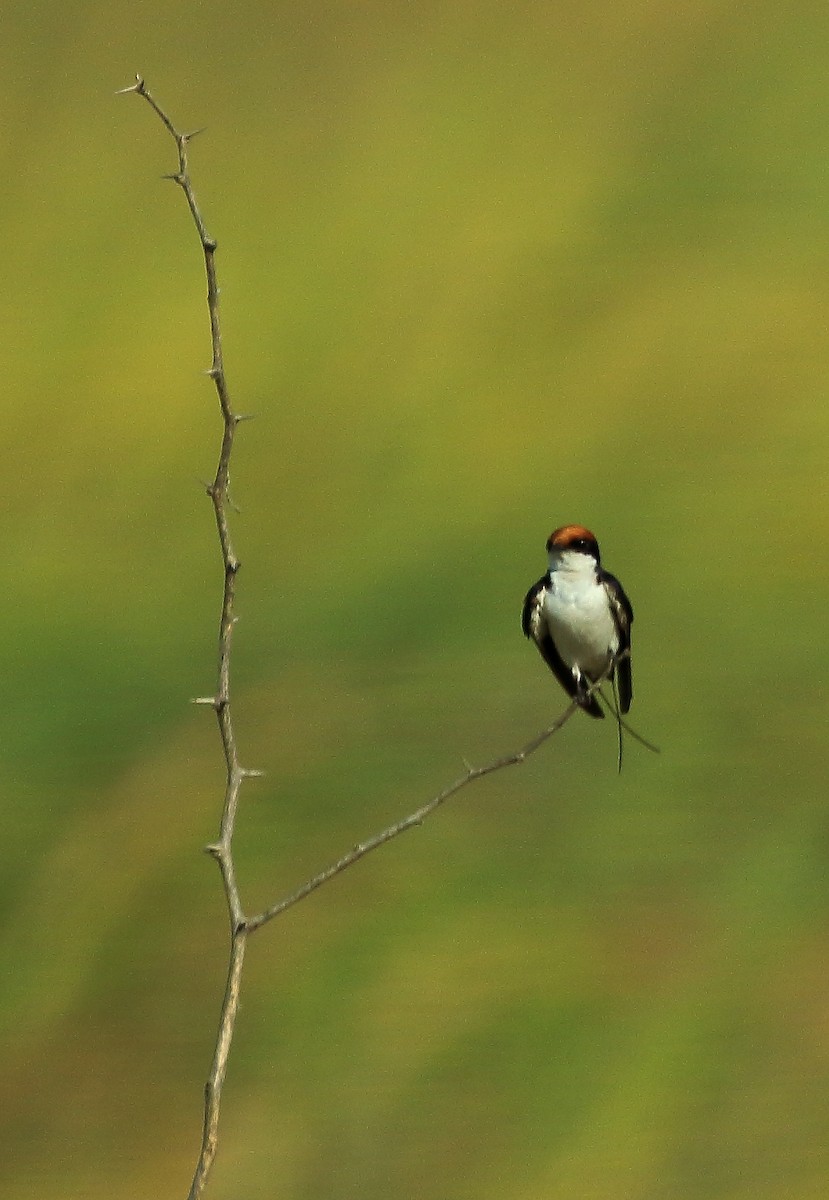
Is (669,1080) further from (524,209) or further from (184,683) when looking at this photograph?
(524,209)

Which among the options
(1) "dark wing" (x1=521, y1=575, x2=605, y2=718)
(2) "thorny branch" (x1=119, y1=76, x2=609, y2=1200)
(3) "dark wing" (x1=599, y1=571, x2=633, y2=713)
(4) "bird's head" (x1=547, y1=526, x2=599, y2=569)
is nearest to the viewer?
(2) "thorny branch" (x1=119, y1=76, x2=609, y2=1200)

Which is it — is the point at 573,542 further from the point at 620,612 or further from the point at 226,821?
the point at 226,821

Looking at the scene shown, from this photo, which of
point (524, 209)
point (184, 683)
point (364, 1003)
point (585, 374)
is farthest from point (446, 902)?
point (524, 209)

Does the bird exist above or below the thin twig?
below

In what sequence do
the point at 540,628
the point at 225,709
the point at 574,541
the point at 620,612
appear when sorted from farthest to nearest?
the point at 540,628, the point at 620,612, the point at 574,541, the point at 225,709

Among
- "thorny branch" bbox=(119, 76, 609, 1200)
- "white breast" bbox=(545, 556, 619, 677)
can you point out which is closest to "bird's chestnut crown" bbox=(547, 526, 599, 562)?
"white breast" bbox=(545, 556, 619, 677)

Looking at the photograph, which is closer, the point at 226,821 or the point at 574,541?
the point at 226,821

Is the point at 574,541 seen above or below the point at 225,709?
below

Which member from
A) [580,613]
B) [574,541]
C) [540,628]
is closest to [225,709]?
[574,541]

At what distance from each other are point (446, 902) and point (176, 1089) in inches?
49.5

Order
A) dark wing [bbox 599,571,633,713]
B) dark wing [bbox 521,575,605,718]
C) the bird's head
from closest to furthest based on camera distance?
the bird's head < dark wing [bbox 599,571,633,713] < dark wing [bbox 521,575,605,718]

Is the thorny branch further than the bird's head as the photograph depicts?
No

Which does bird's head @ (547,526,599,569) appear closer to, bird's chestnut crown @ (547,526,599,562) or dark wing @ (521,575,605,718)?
bird's chestnut crown @ (547,526,599,562)

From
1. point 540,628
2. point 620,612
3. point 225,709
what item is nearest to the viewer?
point 225,709
